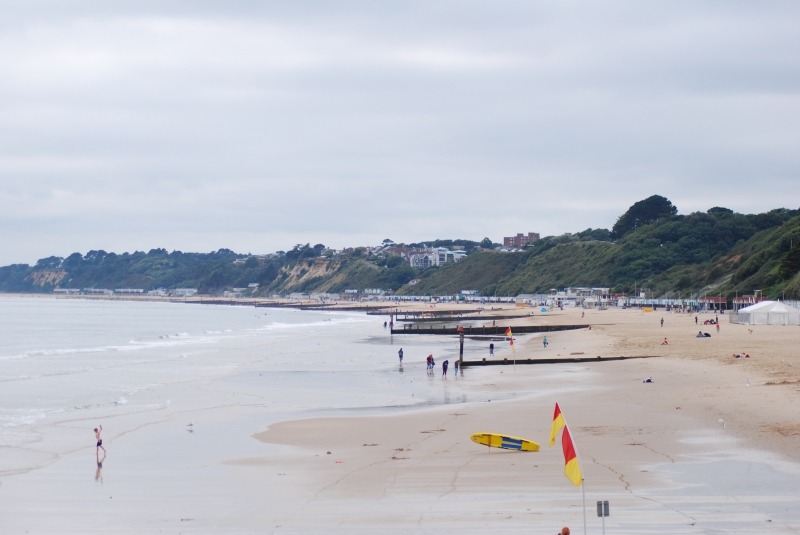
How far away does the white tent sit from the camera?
153 ft

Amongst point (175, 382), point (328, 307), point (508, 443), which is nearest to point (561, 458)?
point (508, 443)

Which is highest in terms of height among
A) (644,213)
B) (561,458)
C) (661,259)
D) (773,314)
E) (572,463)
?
(644,213)

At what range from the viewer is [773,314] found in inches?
1850

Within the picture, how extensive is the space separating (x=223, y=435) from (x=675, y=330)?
120ft

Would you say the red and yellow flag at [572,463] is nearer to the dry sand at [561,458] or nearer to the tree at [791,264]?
the dry sand at [561,458]

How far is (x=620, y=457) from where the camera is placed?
1374cm

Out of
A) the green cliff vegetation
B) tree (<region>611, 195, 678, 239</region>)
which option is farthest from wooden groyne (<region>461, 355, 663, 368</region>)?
tree (<region>611, 195, 678, 239</region>)

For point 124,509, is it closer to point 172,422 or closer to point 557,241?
point 172,422

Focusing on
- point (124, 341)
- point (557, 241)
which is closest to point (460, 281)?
point (557, 241)

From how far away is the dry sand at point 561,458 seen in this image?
411 inches

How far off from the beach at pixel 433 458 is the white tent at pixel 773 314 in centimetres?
1979

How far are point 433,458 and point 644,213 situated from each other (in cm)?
13877

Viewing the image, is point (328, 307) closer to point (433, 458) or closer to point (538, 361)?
point (538, 361)

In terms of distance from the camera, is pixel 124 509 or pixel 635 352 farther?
pixel 635 352
